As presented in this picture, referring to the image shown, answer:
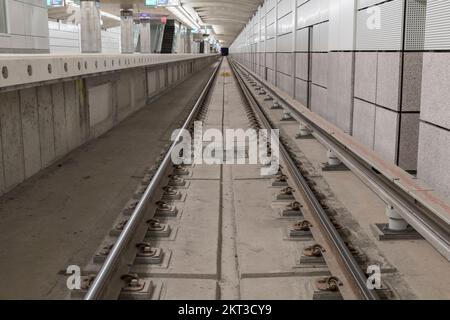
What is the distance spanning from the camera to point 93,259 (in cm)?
446

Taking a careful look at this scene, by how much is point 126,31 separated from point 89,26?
9.11 meters

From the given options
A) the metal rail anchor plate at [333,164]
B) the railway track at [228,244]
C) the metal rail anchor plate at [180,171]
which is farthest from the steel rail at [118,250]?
the metal rail anchor plate at [333,164]

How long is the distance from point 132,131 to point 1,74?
665 cm

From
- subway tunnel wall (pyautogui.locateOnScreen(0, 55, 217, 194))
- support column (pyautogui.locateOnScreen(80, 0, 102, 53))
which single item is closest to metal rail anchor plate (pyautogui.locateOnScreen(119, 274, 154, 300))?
subway tunnel wall (pyautogui.locateOnScreen(0, 55, 217, 194))

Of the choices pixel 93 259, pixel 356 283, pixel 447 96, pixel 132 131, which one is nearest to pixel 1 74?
pixel 93 259

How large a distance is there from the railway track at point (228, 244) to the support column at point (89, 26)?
1529 cm

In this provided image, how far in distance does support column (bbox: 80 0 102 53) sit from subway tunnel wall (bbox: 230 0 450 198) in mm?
10628

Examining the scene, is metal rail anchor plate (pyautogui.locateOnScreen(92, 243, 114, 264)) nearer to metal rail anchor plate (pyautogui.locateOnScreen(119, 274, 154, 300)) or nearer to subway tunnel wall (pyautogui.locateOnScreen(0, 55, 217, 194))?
metal rail anchor plate (pyautogui.locateOnScreen(119, 274, 154, 300))

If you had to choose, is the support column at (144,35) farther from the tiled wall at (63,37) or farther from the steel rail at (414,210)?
the steel rail at (414,210)

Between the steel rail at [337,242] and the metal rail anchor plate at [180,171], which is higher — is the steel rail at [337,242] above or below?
above

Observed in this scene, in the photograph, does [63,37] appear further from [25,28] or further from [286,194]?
[286,194]

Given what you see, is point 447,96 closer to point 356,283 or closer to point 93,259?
point 356,283

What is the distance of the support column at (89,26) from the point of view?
21.5 metres

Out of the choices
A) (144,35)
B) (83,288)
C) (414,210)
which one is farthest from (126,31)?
(83,288)
